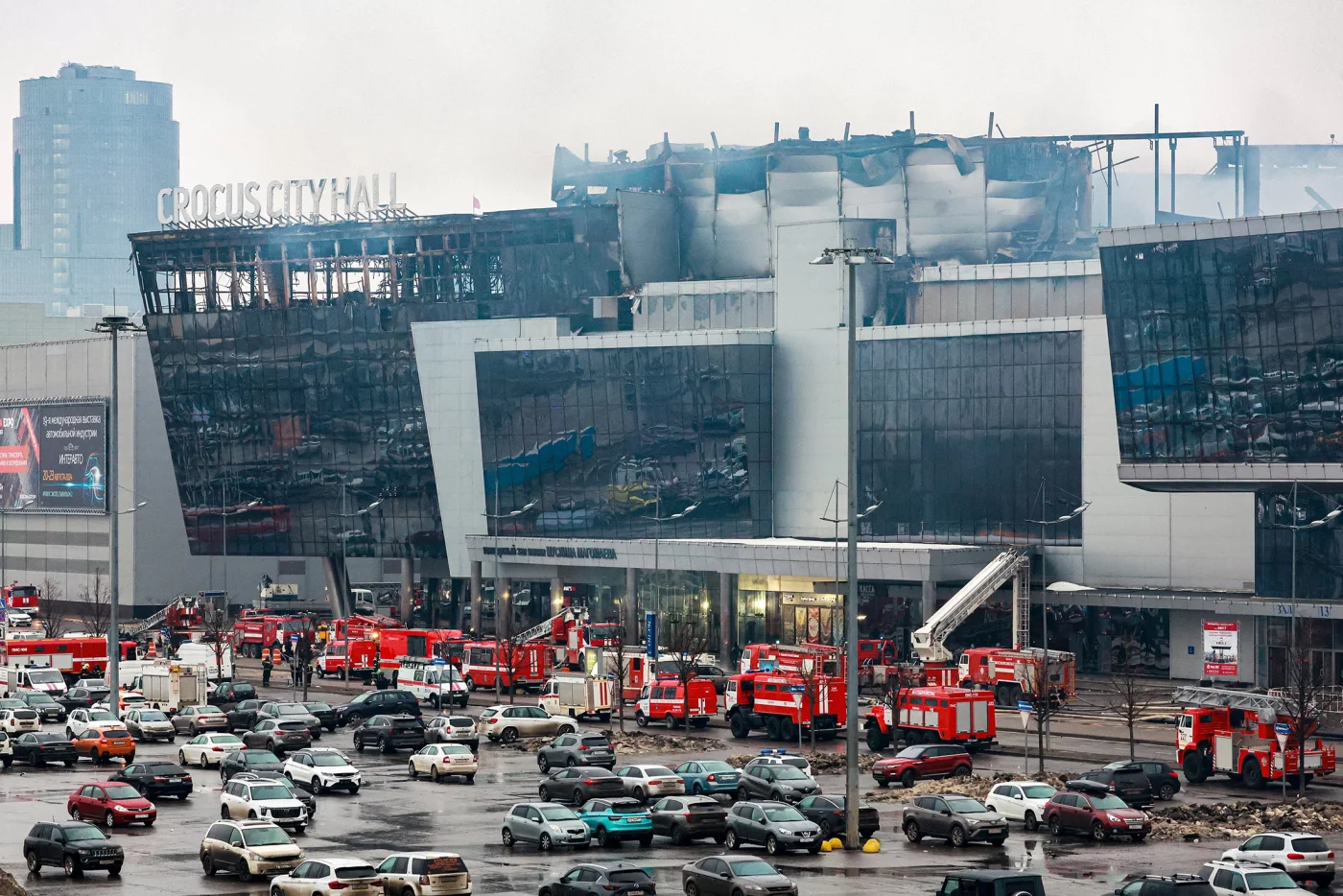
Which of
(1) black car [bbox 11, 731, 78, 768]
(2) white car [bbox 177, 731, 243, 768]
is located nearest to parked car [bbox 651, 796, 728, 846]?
(2) white car [bbox 177, 731, 243, 768]

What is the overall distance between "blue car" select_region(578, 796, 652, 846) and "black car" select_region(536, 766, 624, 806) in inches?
184

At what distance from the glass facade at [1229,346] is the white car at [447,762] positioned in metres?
45.3

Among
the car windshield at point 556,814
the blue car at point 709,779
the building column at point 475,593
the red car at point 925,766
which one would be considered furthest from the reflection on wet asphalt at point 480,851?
the building column at point 475,593

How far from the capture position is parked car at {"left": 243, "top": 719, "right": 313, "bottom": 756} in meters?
76.2

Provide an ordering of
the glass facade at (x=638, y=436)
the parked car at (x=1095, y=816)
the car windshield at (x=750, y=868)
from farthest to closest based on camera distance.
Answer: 1. the glass facade at (x=638, y=436)
2. the parked car at (x=1095, y=816)
3. the car windshield at (x=750, y=868)

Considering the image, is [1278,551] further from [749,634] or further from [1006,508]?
[749,634]

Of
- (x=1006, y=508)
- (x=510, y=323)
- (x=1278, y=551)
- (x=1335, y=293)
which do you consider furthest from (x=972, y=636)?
(x=510, y=323)

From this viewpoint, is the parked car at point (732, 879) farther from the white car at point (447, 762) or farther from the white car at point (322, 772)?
the white car at point (447, 762)

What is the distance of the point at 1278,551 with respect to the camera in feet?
333

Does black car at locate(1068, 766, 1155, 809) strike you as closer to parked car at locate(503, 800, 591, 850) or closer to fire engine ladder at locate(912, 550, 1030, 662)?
parked car at locate(503, 800, 591, 850)

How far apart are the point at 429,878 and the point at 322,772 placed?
2168 centimetres

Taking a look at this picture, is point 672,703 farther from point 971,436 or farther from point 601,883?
point 971,436

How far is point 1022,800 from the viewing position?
57906 mm

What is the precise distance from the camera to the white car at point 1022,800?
57438 millimetres
